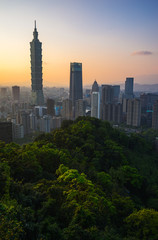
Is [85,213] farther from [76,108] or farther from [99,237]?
[76,108]

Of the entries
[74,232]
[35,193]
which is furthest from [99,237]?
[35,193]

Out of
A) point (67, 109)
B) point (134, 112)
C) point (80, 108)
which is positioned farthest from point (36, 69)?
point (134, 112)

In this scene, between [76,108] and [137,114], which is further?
[76,108]

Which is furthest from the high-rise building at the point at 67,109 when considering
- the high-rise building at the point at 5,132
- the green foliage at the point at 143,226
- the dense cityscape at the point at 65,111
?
the green foliage at the point at 143,226

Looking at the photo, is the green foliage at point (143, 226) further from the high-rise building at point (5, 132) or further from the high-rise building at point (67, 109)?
the high-rise building at point (67, 109)

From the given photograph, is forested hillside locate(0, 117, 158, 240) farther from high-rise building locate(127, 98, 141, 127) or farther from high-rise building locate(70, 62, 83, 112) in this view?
high-rise building locate(70, 62, 83, 112)

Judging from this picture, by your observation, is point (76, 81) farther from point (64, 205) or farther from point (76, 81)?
point (64, 205)

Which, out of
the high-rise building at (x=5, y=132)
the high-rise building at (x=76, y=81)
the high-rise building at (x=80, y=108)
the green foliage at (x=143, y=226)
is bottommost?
the green foliage at (x=143, y=226)
